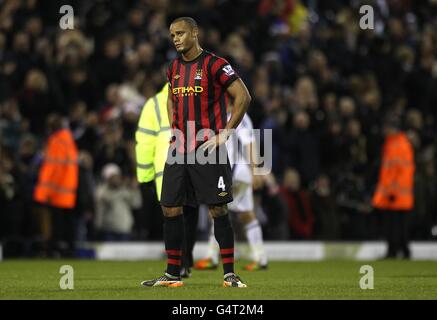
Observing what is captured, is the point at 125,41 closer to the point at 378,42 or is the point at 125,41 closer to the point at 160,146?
the point at 378,42

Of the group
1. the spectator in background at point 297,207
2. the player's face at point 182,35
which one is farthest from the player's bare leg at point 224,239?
the spectator in background at point 297,207

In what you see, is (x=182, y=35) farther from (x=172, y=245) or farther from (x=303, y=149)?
(x=303, y=149)

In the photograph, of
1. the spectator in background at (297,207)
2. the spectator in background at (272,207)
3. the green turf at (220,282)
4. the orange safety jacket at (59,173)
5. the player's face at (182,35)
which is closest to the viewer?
the green turf at (220,282)

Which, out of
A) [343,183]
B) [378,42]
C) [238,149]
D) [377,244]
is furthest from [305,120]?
[238,149]

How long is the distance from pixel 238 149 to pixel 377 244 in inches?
223

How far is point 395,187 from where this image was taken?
17.7 meters

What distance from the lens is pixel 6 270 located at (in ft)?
44.3

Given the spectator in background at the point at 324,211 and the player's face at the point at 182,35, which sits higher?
the player's face at the point at 182,35

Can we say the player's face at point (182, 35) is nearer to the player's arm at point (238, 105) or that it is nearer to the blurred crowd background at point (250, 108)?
the player's arm at point (238, 105)

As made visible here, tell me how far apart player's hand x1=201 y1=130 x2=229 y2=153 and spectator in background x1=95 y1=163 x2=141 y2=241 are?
28.8 feet

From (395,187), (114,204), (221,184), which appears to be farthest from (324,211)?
(221,184)

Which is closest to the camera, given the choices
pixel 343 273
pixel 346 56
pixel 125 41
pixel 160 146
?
pixel 160 146

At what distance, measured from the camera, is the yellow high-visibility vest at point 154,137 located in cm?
1189

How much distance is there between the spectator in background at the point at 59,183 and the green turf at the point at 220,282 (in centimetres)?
211
